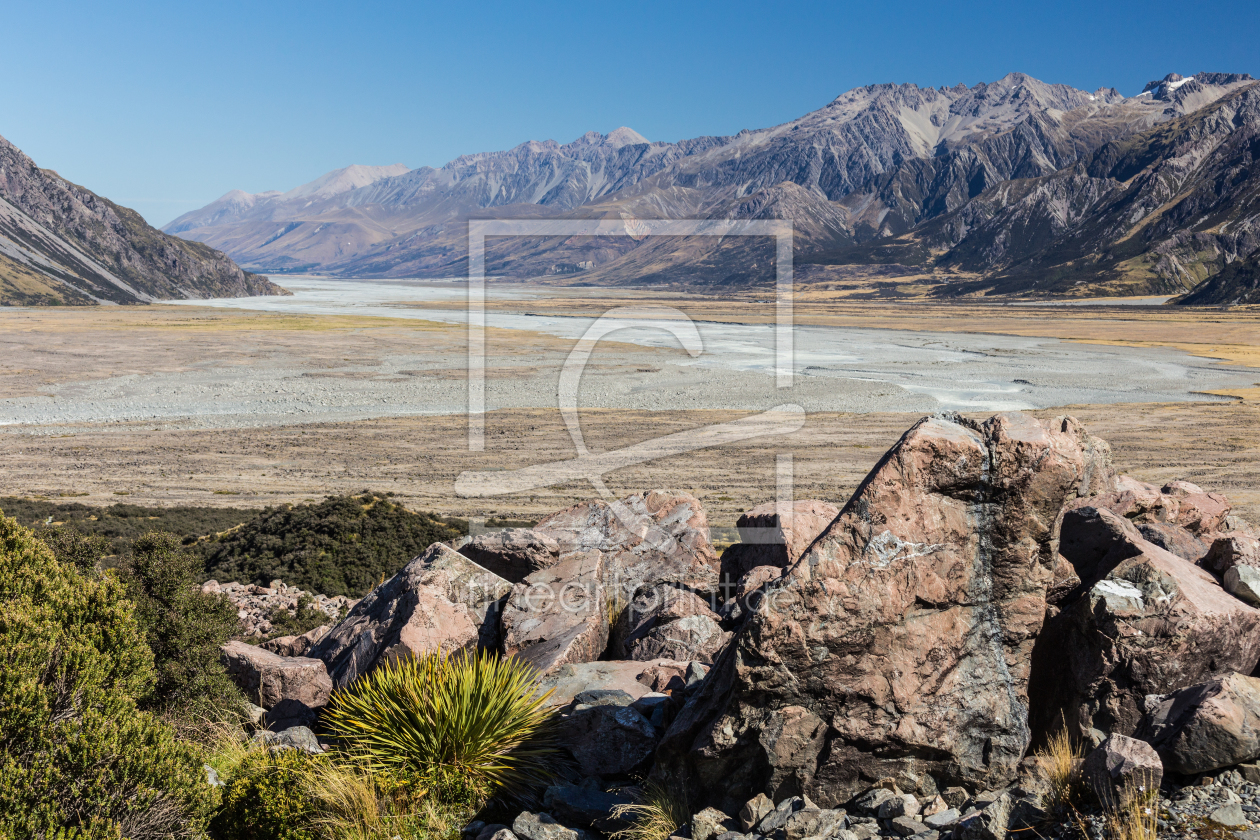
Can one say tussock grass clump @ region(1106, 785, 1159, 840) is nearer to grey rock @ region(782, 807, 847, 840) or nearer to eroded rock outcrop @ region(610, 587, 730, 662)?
grey rock @ region(782, 807, 847, 840)

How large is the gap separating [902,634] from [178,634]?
7302 mm

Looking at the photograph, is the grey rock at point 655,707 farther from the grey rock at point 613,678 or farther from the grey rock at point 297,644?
the grey rock at point 297,644

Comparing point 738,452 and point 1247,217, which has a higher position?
point 1247,217

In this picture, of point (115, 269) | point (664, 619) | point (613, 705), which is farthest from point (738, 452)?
point (115, 269)

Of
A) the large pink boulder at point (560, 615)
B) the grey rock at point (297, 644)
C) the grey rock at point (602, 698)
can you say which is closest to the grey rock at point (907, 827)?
the grey rock at point (602, 698)

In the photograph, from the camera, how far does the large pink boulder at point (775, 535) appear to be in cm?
1067

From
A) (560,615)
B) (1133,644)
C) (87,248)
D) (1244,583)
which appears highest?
(87,248)

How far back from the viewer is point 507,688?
7.20 meters

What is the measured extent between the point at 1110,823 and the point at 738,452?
28.0m

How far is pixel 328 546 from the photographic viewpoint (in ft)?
58.7

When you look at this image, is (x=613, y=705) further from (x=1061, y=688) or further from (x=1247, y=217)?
(x=1247, y=217)

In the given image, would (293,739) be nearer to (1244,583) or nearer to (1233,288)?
(1244,583)

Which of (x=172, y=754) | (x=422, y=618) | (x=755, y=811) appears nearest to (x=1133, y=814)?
(x=755, y=811)

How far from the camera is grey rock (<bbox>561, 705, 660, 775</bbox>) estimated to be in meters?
7.00
